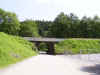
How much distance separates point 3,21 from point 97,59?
52137 millimetres

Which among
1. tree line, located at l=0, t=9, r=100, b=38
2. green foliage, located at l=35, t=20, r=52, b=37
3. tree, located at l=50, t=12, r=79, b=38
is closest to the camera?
tree line, located at l=0, t=9, r=100, b=38

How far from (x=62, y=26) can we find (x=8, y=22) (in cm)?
2463

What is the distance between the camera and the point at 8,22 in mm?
62656

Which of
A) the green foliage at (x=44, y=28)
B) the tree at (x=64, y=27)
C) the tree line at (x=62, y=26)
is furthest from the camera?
the green foliage at (x=44, y=28)

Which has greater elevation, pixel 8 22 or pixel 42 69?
pixel 8 22

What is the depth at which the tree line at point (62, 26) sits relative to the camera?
62125 millimetres

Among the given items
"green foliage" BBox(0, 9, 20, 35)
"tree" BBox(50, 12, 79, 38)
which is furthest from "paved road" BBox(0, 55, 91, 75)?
"tree" BBox(50, 12, 79, 38)

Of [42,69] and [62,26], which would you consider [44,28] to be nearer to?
[62,26]

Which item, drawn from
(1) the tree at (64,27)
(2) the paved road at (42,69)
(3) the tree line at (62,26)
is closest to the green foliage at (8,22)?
(3) the tree line at (62,26)

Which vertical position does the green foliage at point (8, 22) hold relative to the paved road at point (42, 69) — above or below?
above

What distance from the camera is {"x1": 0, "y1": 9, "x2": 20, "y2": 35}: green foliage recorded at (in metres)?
61.0

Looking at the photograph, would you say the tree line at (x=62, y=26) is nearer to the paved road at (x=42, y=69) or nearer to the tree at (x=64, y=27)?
the tree at (x=64, y=27)

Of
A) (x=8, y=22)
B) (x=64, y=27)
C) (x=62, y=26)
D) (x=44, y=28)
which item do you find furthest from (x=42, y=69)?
(x=44, y=28)

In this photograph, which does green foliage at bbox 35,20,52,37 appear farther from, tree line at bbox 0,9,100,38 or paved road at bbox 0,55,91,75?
paved road at bbox 0,55,91,75
